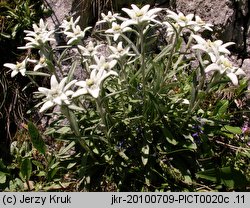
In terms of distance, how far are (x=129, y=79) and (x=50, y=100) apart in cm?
92

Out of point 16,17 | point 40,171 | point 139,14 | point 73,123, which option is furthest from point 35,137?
point 16,17

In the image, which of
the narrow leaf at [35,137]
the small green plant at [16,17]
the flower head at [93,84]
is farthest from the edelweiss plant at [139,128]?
the small green plant at [16,17]

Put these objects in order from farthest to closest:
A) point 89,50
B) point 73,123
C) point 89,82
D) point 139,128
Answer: point 139,128
point 89,50
point 73,123
point 89,82

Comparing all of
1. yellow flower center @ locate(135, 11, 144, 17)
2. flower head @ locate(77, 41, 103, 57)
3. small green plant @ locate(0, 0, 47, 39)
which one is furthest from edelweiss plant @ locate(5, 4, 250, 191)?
small green plant @ locate(0, 0, 47, 39)

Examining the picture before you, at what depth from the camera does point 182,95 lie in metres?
3.60

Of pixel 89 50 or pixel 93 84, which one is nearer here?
pixel 93 84

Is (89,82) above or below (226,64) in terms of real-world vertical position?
below

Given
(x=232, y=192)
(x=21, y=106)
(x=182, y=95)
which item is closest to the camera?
(x=232, y=192)

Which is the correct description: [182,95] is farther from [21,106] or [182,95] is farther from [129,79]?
[21,106]

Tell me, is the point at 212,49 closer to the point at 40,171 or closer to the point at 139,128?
the point at 139,128

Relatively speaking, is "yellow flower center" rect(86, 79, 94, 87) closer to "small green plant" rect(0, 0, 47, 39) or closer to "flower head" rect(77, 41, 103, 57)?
"flower head" rect(77, 41, 103, 57)

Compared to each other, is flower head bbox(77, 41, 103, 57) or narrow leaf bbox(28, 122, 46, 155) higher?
flower head bbox(77, 41, 103, 57)

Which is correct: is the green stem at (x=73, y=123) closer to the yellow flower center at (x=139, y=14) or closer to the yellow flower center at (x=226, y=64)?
the yellow flower center at (x=139, y=14)

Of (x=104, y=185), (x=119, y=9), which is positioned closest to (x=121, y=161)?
(x=104, y=185)
